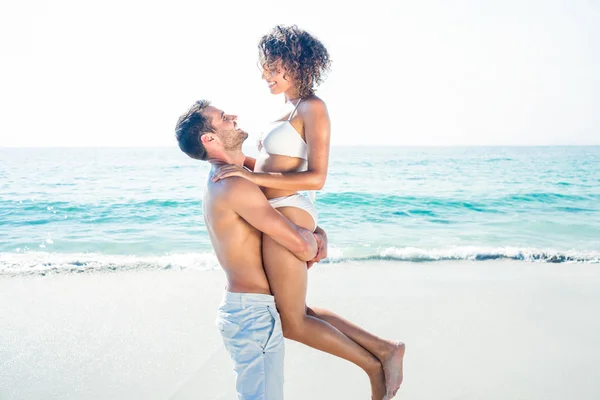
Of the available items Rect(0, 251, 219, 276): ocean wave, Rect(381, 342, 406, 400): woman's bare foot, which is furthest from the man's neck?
Rect(0, 251, 219, 276): ocean wave

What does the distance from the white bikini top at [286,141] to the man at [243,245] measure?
0.66 feet

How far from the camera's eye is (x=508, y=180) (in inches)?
828

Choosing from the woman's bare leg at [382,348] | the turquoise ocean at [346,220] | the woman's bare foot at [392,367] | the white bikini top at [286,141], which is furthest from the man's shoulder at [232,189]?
the turquoise ocean at [346,220]

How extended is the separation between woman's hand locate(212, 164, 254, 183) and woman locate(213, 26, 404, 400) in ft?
0.18

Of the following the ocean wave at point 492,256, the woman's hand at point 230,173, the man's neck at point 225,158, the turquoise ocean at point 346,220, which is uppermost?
the man's neck at point 225,158

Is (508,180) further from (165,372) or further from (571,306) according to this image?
(165,372)

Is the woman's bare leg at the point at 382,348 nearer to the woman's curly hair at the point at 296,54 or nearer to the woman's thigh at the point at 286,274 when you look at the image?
the woman's thigh at the point at 286,274

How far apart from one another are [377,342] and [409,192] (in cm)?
1464

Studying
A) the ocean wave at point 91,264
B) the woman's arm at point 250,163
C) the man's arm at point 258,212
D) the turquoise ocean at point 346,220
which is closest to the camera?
the man's arm at point 258,212

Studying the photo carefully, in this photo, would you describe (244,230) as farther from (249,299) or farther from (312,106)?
(312,106)

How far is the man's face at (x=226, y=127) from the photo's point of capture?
8.86ft

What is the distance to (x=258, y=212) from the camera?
Result: 255 centimetres

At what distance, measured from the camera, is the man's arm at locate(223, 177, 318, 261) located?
8.36 feet

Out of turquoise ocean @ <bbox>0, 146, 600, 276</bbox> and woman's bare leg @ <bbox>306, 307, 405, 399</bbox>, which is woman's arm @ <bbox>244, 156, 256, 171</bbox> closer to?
woman's bare leg @ <bbox>306, 307, 405, 399</bbox>
